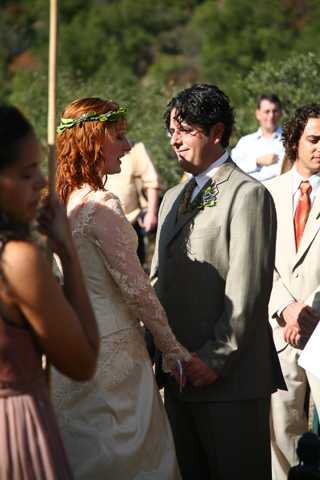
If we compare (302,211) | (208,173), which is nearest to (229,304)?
(208,173)

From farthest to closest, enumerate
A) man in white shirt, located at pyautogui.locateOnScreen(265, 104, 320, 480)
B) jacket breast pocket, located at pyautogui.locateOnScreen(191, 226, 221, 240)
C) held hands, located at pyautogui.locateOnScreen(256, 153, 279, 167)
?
held hands, located at pyautogui.locateOnScreen(256, 153, 279, 167) < man in white shirt, located at pyautogui.locateOnScreen(265, 104, 320, 480) < jacket breast pocket, located at pyautogui.locateOnScreen(191, 226, 221, 240)

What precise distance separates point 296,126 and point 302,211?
0.66m

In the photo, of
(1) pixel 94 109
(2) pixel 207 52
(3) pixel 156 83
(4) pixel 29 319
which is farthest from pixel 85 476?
(2) pixel 207 52

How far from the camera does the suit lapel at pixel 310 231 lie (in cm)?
334

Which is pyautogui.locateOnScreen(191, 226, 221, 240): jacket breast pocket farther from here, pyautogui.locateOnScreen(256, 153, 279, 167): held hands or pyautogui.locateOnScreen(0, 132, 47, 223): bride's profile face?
pyautogui.locateOnScreen(256, 153, 279, 167): held hands

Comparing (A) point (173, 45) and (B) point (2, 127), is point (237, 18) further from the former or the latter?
A: (B) point (2, 127)

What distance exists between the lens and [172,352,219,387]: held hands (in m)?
2.54

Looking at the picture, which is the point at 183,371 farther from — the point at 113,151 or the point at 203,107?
the point at 203,107

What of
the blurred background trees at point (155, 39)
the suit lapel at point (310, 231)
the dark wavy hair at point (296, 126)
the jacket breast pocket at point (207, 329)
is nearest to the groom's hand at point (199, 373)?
the jacket breast pocket at point (207, 329)

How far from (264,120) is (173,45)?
43.2 metres

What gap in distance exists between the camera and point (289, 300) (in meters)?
3.38

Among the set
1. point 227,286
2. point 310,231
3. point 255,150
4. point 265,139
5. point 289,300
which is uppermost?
point 265,139

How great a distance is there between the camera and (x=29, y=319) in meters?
1.41

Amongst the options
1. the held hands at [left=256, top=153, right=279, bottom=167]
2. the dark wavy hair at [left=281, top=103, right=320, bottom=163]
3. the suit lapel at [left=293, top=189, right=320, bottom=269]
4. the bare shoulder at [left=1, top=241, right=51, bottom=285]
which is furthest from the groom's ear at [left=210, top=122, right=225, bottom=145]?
the held hands at [left=256, top=153, right=279, bottom=167]
